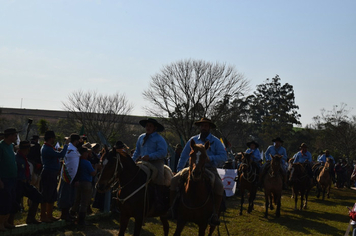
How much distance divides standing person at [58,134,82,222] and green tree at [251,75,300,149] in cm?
5334

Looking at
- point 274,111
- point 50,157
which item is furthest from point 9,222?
point 274,111

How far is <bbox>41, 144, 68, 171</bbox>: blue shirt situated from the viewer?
8.70 metres

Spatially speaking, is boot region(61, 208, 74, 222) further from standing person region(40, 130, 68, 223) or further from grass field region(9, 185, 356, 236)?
standing person region(40, 130, 68, 223)

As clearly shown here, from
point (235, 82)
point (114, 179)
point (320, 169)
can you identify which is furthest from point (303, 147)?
point (235, 82)

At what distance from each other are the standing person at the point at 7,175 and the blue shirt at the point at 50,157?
3.18 feet

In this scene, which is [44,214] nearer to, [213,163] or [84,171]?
[84,171]

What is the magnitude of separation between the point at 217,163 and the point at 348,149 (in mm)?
41580

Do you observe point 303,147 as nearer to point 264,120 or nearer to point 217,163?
point 217,163

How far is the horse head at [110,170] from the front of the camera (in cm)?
694

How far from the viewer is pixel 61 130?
5353 centimetres

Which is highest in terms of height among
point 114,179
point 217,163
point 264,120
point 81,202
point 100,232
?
point 264,120

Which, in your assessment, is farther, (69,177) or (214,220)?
(69,177)

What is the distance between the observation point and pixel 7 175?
25.0ft

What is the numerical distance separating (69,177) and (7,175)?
1.94 meters
